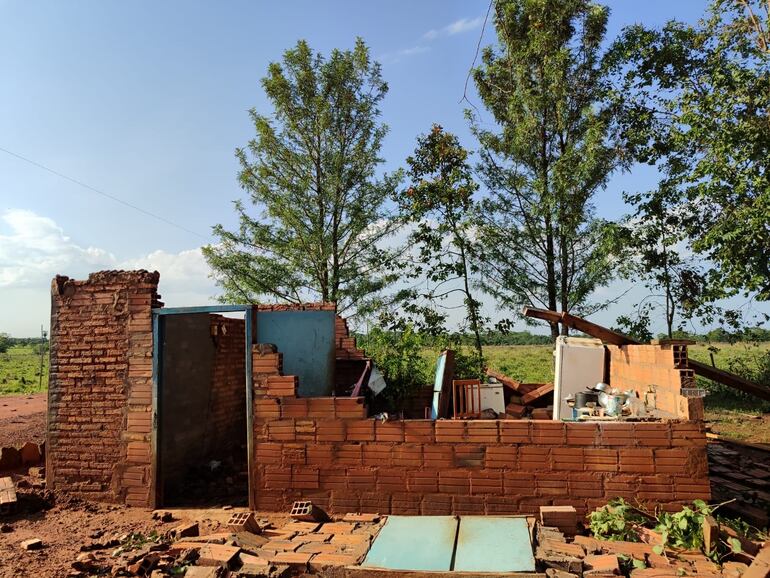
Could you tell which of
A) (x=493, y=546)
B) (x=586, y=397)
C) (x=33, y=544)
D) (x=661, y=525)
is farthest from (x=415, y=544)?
(x=33, y=544)

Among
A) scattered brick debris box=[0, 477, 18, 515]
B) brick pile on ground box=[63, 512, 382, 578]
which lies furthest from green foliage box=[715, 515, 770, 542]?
scattered brick debris box=[0, 477, 18, 515]

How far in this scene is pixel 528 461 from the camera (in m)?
5.19

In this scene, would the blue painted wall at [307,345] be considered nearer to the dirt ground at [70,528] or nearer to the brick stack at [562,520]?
the dirt ground at [70,528]

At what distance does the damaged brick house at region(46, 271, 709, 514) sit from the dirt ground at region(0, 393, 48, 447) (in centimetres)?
437

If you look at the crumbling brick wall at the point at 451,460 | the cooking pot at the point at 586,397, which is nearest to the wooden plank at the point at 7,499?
the crumbling brick wall at the point at 451,460

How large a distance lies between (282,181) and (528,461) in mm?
11256

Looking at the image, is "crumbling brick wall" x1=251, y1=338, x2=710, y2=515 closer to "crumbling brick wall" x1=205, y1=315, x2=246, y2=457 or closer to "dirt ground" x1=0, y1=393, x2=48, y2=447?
"crumbling brick wall" x1=205, y1=315, x2=246, y2=457

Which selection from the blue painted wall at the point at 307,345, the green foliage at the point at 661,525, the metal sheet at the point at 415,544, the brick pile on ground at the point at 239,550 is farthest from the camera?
the blue painted wall at the point at 307,345

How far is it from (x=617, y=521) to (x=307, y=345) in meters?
3.96

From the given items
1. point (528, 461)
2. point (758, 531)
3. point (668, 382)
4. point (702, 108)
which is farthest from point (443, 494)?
point (702, 108)

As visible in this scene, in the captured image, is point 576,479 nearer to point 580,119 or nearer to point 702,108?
point 702,108

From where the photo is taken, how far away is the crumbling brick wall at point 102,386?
615cm

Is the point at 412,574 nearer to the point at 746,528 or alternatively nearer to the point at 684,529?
the point at 684,529

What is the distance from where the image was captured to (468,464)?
5301mm
